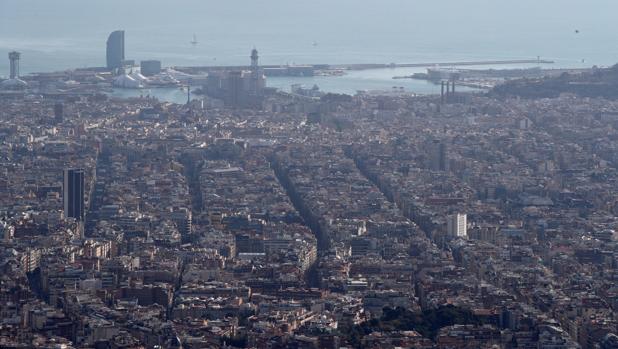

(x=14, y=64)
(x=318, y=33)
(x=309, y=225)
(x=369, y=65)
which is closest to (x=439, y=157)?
(x=309, y=225)

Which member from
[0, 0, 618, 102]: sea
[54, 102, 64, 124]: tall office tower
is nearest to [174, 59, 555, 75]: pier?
[0, 0, 618, 102]: sea

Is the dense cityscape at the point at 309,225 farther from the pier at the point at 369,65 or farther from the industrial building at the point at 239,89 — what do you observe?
the pier at the point at 369,65

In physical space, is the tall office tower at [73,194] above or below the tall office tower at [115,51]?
below

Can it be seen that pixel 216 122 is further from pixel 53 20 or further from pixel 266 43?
pixel 53 20

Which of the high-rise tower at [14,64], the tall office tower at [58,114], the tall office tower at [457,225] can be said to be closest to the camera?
A: the tall office tower at [457,225]

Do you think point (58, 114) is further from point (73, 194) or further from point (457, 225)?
point (457, 225)

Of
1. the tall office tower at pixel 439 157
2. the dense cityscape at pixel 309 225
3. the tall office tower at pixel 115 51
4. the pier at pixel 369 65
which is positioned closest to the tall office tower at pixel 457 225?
the dense cityscape at pixel 309 225
